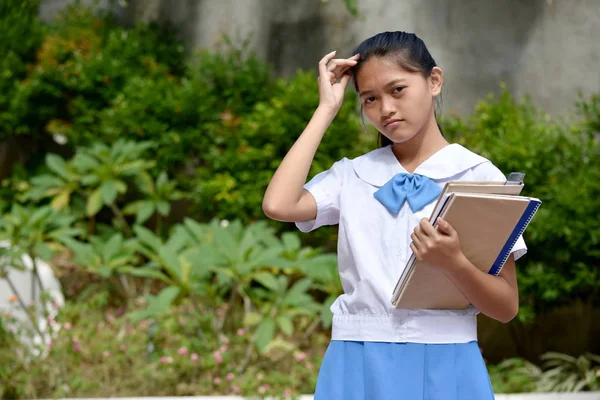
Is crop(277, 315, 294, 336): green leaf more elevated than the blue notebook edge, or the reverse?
the blue notebook edge

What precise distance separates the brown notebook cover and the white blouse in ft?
0.12

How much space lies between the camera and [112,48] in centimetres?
599

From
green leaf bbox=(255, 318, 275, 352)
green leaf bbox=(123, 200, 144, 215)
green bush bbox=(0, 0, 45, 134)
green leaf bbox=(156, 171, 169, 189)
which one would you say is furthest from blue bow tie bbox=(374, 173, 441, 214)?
green bush bbox=(0, 0, 45, 134)

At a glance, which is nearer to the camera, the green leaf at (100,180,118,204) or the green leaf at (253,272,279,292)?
the green leaf at (253,272,279,292)

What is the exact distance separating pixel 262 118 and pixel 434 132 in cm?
371

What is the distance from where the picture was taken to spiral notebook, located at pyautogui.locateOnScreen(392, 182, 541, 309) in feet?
4.36

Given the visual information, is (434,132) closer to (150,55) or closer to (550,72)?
(550,72)

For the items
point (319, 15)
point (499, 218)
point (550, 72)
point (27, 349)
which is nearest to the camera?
point (499, 218)

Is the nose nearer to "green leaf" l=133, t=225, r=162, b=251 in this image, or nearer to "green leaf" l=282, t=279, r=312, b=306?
"green leaf" l=282, t=279, r=312, b=306

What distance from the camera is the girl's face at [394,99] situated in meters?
1.52

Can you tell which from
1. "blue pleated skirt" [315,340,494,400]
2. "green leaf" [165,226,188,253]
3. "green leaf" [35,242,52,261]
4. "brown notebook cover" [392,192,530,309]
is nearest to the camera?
"brown notebook cover" [392,192,530,309]

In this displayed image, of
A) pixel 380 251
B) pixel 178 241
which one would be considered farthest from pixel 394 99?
pixel 178 241

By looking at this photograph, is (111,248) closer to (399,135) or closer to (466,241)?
(399,135)

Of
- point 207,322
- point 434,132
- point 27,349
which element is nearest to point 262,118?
point 207,322
